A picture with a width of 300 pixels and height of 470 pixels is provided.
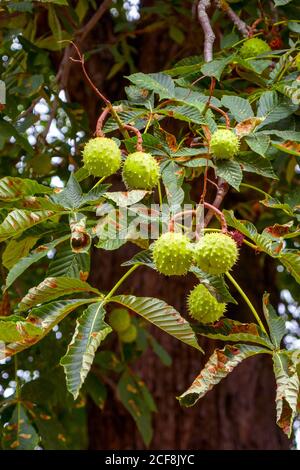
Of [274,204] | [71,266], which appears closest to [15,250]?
[71,266]

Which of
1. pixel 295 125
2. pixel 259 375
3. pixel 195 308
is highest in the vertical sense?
pixel 295 125

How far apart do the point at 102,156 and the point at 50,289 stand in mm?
266

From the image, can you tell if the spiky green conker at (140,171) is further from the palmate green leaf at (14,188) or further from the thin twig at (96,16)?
the thin twig at (96,16)

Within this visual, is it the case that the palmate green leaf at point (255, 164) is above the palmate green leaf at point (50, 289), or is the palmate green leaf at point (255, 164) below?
above

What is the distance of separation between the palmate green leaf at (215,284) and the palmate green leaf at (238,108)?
1.25 ft

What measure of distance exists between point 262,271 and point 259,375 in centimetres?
46

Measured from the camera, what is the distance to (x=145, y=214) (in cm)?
131

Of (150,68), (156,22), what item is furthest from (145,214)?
(150,68)

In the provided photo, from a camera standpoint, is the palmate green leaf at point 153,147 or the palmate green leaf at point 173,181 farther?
the palmate green leaf at point 153,147

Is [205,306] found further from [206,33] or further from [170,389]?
[170,389]

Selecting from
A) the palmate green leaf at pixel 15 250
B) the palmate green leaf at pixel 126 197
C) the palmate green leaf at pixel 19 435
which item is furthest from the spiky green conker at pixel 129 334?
the palmate green leaf at pixel 126 197

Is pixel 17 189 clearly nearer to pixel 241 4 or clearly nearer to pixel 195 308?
pixel 195 308

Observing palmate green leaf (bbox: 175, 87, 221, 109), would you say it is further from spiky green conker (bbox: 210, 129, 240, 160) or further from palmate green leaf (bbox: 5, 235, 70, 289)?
palmate green leaf (bbox: 5, 235, 70, 289)

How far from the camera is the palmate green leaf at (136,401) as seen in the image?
2.41m
